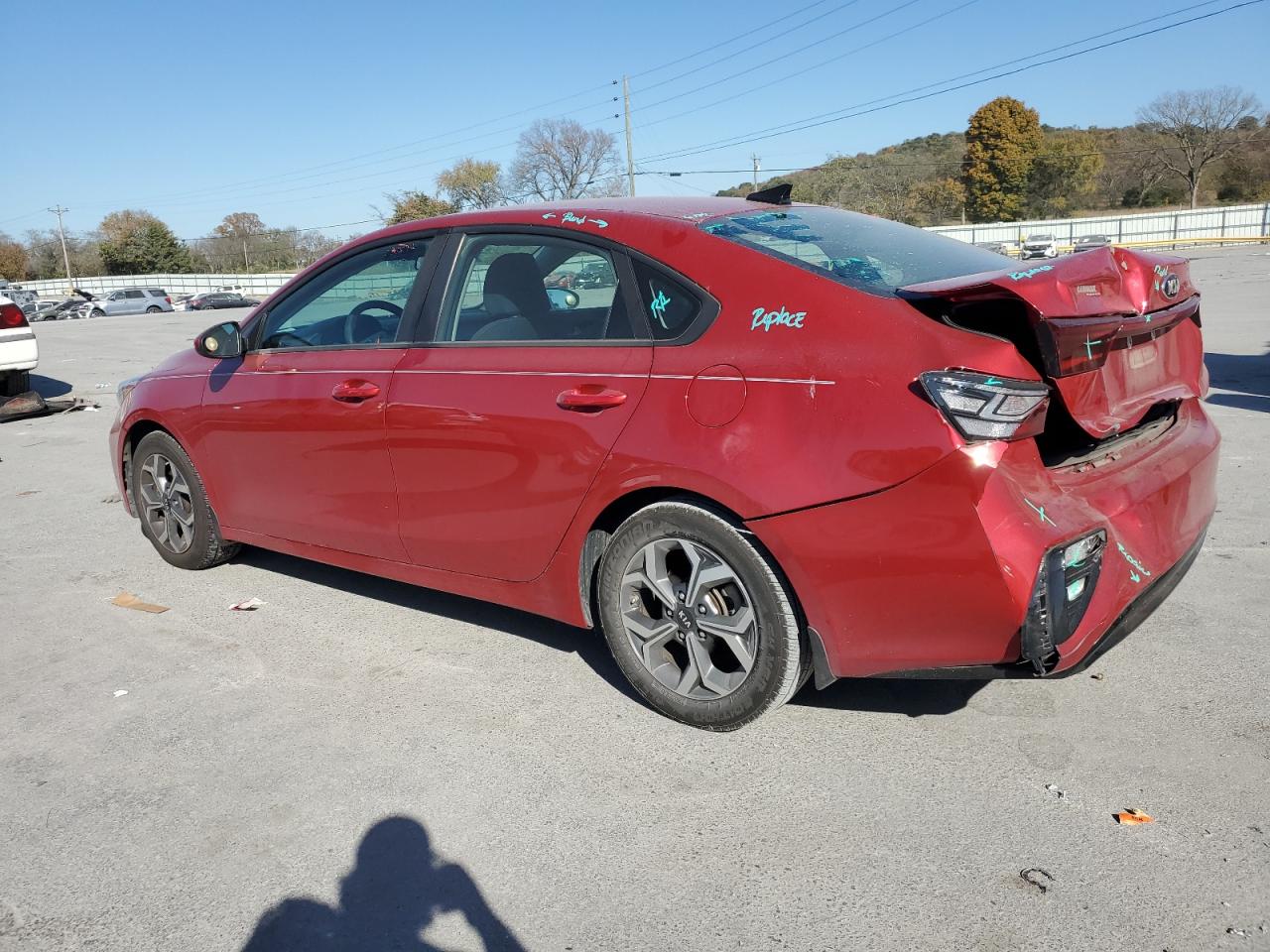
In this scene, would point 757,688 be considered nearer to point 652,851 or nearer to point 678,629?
point 678,629

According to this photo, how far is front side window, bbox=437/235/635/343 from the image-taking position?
3426mm

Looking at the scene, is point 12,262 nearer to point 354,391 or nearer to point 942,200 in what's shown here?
point 942,200

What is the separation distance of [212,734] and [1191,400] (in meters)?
3.62

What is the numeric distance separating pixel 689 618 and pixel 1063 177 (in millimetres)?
71189

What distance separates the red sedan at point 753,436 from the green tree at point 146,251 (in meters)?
88.0

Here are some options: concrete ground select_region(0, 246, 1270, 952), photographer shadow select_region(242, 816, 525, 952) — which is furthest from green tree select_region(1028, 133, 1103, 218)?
photographer shadow select_region(242, 816, 525, 952)

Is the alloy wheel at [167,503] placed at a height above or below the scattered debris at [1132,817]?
above

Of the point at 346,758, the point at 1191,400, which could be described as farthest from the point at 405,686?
the point at 1191,400

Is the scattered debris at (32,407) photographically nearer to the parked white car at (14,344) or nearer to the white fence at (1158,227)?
the parked white car at (14,344)

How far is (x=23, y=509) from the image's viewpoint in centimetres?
692

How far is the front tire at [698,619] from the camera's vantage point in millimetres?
3014

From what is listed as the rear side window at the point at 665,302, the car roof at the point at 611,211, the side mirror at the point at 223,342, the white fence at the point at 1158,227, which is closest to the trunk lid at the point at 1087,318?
the rear side window at the point at 665,302

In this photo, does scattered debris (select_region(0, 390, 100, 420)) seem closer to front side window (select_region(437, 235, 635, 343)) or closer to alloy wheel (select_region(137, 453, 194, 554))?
alloy wheel (select_region(137, 453, 194, 554))

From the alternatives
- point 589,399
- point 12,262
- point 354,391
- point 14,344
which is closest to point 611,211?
point 589,399
